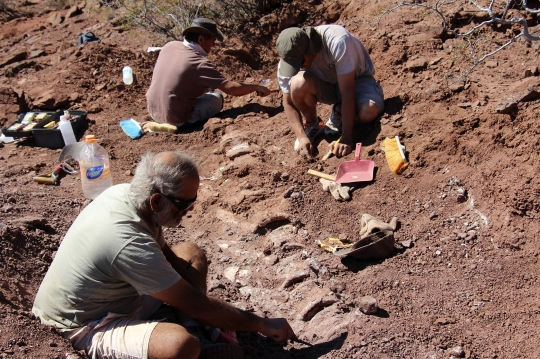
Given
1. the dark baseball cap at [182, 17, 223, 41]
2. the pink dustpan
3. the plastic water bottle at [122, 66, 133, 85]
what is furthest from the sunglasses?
the plastic water bottle at [122, 66, 133, 85]

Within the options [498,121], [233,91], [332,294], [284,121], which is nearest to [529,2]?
[498,121]

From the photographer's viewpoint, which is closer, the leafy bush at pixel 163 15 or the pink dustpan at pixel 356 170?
the pink dustpan at pixel 356 170

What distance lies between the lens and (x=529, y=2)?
579 cm

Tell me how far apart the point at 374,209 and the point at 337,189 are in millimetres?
383

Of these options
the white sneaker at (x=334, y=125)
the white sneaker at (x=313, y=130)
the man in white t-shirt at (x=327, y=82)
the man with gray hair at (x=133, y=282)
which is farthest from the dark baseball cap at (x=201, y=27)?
the man with gray hair at (x=133, y=282)

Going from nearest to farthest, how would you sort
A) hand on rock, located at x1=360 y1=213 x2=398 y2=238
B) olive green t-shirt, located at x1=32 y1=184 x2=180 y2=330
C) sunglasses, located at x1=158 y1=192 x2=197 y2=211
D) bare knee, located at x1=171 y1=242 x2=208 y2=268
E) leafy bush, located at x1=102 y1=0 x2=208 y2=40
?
olive green t-shirt, located at x1=32 y1=184 x2=180 y2=330, sunglasses, located at x1=158 y1=192 x2=197 y2=211, bare knee, located at x1=171 y1=242 x2=208 y2=268, hand on rock, located at x1=360 y1=213 x2=398 y2=238, leafy bush, located at x1=102 y1=0 x2=208 y2=40

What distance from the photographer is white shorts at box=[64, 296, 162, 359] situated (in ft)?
8.22

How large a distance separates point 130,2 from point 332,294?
697cm

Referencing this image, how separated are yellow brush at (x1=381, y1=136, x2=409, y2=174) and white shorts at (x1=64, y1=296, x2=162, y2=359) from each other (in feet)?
8.22

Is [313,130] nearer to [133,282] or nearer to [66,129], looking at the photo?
[66,129]

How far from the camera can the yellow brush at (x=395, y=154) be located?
439cm

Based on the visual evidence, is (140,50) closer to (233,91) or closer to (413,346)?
(233,91)

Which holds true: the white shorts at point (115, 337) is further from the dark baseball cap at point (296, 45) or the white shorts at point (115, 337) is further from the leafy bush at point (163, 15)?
the leafy bush at point (163, 15)

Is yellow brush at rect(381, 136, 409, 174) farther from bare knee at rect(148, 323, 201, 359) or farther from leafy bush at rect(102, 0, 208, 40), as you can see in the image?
leafy bush at rect(102, 0, 208, 40)
